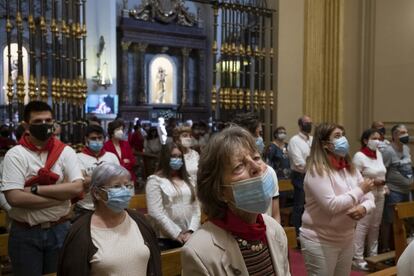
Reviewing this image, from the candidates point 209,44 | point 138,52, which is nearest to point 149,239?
point 138,52

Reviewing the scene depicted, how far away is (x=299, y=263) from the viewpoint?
5402mm

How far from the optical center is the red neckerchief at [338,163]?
128 inches

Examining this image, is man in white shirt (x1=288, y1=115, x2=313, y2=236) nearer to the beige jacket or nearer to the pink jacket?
the pink jacket

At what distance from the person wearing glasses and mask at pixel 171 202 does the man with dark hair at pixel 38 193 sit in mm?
714

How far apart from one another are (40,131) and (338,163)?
2.06 meters

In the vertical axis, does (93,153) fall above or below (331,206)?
above

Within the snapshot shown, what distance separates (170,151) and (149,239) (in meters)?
1.30

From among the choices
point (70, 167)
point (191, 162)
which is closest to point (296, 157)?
point (191, 162)

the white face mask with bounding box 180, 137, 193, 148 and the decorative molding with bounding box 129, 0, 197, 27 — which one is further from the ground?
the decorative molding with bounding box 129, 0, 197, 27

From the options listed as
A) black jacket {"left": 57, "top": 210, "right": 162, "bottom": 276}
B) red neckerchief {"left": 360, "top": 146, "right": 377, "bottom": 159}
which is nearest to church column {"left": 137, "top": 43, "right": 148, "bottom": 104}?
red neckerchief {"left": 360, "top": 146, "right": 377, "bottom": 159}

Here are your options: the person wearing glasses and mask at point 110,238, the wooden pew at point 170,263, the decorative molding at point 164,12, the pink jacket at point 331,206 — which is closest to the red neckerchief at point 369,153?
the pink jacket at point 331,206

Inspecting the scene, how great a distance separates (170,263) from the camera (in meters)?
2.82

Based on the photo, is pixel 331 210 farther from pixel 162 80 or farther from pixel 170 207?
pixel 162 80

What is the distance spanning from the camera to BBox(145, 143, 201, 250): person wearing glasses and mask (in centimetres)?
369
